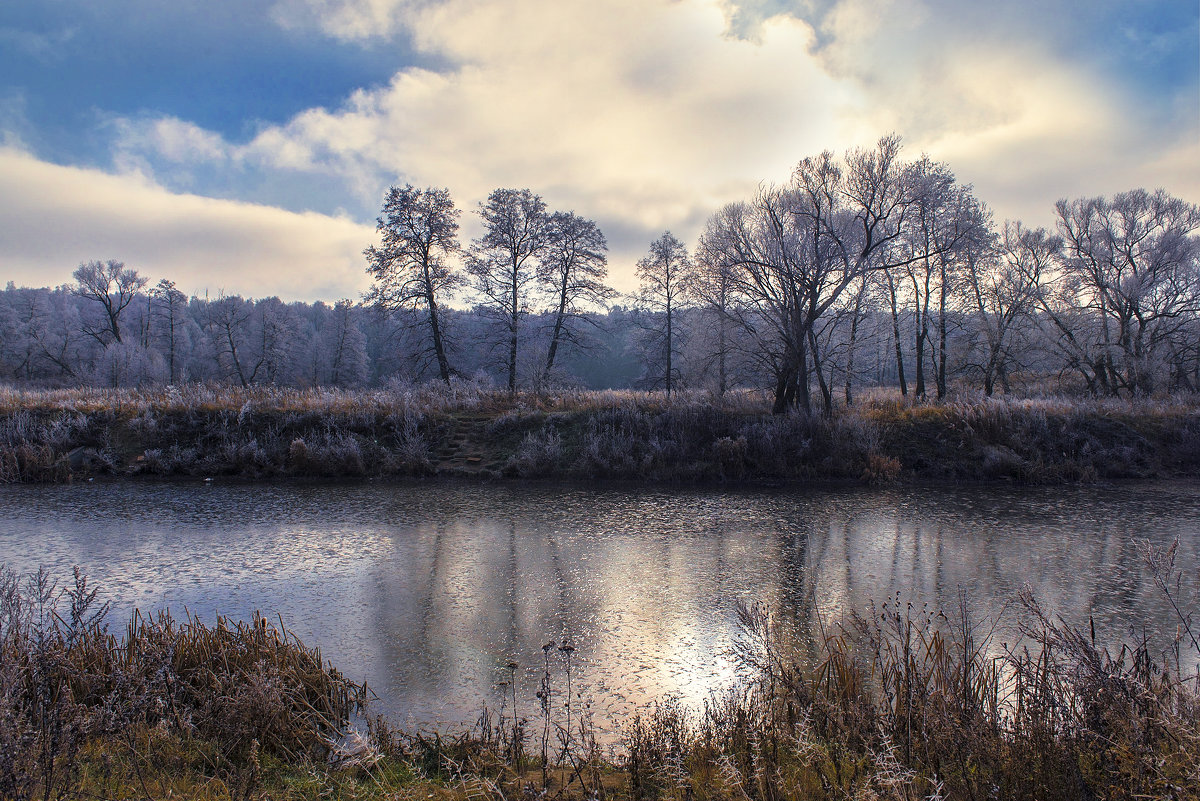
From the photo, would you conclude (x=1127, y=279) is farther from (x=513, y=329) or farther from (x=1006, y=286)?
(x=513, y=329)

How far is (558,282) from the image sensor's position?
27.5 metres

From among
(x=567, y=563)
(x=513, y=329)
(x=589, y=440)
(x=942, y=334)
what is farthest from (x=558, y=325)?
(x=567, y=563)

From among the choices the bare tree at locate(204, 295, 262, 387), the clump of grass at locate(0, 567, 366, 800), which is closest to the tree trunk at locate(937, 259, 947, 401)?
the clump of grass at locate(0, 567, 366, 800)

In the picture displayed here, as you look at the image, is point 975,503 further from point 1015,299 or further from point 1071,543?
point 1015,299

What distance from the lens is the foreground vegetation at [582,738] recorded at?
3.03 metres

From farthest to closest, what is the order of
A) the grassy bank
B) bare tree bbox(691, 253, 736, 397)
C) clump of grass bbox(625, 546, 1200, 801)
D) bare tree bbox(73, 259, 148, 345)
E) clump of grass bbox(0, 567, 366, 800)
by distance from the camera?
bare tree bbox(73, 259, 148, 345) < bare tree bbox(691, 253, 736, 397) < the grassy bank < clump of grass bbox(0, 567, 366, 800) < clump of grass bbox(625, 546, 1200, 801)

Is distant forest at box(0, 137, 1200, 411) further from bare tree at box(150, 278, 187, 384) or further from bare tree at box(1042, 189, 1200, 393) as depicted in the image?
bare tree at box(150, 278, 187, 384)

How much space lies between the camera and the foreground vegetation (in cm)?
303

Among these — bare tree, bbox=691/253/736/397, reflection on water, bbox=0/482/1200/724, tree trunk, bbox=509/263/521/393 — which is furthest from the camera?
tree trunk, bbox=509/263/521/393

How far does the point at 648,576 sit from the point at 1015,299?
2468cm

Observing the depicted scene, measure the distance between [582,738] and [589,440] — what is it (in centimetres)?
1517

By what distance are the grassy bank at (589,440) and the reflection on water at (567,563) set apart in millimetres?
2365

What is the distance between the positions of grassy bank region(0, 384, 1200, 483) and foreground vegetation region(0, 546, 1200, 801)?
42.9 feet

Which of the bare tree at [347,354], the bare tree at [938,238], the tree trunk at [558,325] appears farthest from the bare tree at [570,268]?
the bare tree at [347,354]
